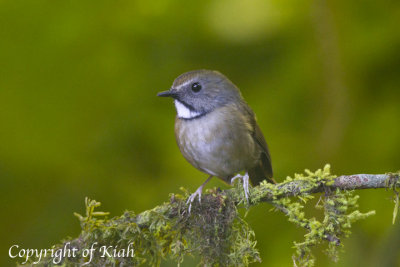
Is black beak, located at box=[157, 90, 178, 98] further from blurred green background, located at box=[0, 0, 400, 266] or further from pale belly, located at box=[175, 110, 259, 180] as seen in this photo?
pale belly, located at box=[175, 110, 259, 180]

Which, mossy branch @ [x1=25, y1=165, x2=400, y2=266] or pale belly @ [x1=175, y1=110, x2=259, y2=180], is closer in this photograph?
mossy branch @ [x1=25, y1=165, x2=400, y2=266]

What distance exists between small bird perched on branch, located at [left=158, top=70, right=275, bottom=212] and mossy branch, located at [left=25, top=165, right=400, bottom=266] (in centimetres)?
57

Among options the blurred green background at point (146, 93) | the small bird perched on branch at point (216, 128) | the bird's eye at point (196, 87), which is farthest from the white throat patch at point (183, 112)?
the blurred green background at point (146, 93)

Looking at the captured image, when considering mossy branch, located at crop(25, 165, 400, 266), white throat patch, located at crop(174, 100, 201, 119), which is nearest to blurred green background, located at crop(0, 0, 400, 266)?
white throat patch, located at crop(174, 100, 201, 119)

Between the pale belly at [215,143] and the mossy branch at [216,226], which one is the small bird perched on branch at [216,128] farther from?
the mossy branch at [216,226]

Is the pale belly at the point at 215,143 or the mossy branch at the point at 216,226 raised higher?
the pale belly at the point at 215,143

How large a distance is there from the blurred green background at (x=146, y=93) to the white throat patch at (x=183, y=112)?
0.26 metres

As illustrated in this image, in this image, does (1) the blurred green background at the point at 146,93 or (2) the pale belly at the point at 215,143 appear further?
(2) the pale belly at the point at 215,143

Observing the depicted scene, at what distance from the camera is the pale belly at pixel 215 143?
3.45 metres

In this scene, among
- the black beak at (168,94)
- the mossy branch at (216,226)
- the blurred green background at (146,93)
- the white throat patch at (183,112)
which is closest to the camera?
the mossy branch at (216,226)

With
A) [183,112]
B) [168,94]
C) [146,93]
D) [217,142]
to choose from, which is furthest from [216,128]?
[146,93]

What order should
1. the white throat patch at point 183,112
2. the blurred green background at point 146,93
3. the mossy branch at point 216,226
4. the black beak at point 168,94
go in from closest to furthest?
the mossy branch at point 216,226
the blurred green background at point 146,93
the black beak at point 168,94
the white throat patch at point 183,112

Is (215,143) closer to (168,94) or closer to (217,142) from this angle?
(217,142)

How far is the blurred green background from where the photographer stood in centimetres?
321
